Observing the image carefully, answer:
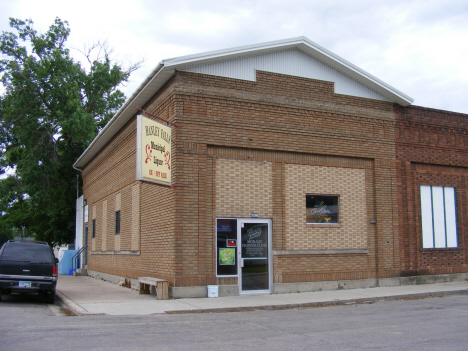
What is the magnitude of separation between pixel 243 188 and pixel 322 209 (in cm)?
300

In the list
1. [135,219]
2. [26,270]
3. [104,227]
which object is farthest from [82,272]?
[26,270]

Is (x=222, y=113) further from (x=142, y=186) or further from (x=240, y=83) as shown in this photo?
(x=142, y=186)

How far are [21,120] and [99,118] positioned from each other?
19.6ft

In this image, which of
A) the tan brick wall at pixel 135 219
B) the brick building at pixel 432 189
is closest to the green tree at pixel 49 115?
the tan brick wall at pixel 135 219

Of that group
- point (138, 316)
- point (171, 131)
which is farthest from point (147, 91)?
Answer: point (138, 316)

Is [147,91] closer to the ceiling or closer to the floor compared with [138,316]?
closer to the ceiling

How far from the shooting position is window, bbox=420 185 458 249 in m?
18.3


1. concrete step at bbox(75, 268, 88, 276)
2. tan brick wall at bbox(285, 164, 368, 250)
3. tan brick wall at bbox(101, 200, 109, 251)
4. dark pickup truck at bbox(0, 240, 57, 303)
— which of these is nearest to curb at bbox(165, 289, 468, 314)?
tan brick wall at bbox(285, 164, 368, 250)

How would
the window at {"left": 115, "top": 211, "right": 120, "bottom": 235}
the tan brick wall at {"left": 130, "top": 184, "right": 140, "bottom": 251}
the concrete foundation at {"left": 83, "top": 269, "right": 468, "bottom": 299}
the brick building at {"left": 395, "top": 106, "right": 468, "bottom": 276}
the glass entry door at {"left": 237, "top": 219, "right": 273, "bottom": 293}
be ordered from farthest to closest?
the window at {"left": 115, "top": 211, "right": 120, "bottom": 235} → the tan brick wall at {"left": 130, "top": 184, "right": 140, "bottom": 251} → the brick building at {"left": 395, "top": 106, "right": 468, "bottom": 276} → the glass entry door at {"left": 237, "top": 219, "right": 273, "bottom": 293} → the concrete foundation at {"left": 83, "top": 269, "right": 468, "bottom": 299}

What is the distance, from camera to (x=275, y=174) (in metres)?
15.8

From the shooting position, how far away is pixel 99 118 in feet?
121

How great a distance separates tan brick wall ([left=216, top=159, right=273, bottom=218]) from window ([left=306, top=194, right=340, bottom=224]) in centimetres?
148

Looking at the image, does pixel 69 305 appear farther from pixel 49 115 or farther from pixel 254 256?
pixel 49 115

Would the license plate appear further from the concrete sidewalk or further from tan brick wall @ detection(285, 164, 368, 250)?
tan brick wall @ detection(285, 164, 368, 250)
